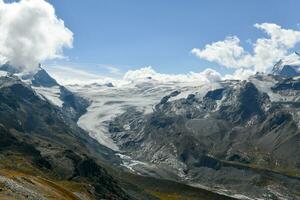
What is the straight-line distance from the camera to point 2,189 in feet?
275

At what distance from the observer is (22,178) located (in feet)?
347

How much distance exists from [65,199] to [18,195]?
2048cm

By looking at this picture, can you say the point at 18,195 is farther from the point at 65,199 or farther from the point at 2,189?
the point at 65,199

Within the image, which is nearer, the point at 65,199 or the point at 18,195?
the point at 18,195

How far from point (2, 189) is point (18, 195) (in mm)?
2863

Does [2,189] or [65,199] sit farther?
[65,199]

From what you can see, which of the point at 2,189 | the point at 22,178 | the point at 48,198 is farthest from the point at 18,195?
the point at 22,178

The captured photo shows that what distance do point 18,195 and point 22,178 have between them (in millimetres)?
22789

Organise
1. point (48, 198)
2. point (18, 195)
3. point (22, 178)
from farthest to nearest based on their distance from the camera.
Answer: point (22, 178) < point (48, 198) < point (18, 195)

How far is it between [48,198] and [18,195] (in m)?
14.4

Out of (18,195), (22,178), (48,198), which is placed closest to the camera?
(18,195)

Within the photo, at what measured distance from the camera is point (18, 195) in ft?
274

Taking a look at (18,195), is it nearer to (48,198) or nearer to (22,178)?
(48,198)

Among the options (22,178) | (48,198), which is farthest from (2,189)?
(22,178)
